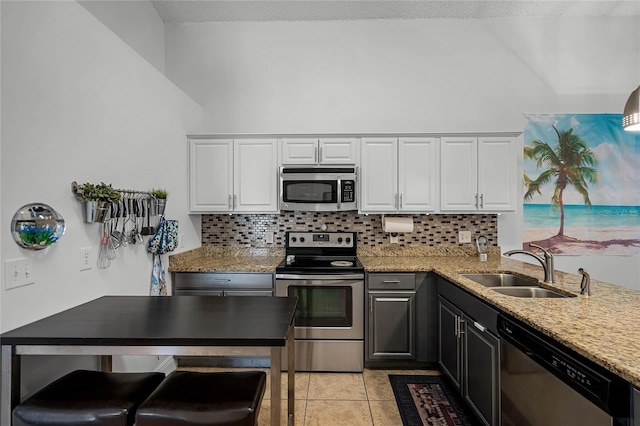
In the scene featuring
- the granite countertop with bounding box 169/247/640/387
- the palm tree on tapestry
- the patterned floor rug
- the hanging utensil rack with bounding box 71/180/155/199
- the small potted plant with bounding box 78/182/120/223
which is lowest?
the patterned floor rug

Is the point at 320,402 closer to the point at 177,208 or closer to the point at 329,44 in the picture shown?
the point at 177,208

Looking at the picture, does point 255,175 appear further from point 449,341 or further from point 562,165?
point 562,165

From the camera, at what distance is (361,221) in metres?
3.44

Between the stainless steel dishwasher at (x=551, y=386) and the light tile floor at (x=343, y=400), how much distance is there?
841 millimetres

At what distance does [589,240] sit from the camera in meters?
3.31

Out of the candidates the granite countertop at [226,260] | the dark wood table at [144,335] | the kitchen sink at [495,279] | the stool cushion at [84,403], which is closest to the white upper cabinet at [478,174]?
the kitchen sink at [495,279]

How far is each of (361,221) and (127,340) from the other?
7.96ft

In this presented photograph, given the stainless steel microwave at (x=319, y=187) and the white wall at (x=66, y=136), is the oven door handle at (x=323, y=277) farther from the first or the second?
the white wall at (x=66, y=136)

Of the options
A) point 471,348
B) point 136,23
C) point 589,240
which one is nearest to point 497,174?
point 589,240

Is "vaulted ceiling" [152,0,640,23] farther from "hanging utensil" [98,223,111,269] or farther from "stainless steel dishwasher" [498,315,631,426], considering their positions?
"stainless steel dishwasher" [498,315,631,426]

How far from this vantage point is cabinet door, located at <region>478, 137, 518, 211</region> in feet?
10.0

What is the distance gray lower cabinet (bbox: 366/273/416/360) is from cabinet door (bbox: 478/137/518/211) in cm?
105

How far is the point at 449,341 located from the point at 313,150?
1912 millimetres

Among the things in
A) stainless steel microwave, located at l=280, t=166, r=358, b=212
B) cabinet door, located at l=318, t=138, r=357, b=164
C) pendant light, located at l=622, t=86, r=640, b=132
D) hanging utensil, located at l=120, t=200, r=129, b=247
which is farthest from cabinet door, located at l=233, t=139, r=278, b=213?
pendant light, located at l=622, t=86, r=640, b=132
